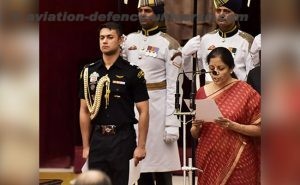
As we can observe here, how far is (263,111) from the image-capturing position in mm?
1266

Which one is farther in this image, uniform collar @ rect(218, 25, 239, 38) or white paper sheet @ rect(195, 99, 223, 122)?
uniform collar @ rect(218, 25, 239, 38)

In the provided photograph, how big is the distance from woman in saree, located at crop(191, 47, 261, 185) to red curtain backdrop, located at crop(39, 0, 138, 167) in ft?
10.3

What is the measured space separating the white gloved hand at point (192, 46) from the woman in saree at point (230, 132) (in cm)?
104

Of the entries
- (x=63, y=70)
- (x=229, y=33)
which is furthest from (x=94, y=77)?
(x=63, y=70)

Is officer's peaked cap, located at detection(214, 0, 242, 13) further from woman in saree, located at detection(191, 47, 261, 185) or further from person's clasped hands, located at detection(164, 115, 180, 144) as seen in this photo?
woman in saree, located at detection(191, 47, 261, 185)

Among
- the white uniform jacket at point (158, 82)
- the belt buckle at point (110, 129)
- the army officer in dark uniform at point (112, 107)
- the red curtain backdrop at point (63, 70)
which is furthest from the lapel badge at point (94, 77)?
the red curtain backdrop at point (63, 70)

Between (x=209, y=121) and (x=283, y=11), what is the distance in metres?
2.46

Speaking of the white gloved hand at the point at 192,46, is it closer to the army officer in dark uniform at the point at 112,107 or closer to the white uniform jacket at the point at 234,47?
the white uniform jacket at the point at 234,47

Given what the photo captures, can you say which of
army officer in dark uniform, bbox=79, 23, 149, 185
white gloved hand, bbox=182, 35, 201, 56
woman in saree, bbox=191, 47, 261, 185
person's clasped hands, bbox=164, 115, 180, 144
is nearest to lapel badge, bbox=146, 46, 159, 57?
white gloved hand, bbox=182, 35, 201, 56

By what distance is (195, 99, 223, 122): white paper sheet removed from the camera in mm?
3586

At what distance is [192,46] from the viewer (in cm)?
480

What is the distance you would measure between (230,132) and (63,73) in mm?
3621

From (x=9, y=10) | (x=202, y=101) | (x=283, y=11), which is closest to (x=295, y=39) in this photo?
(x=283, y=11)

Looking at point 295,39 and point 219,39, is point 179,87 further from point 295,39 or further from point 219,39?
point 295,39
